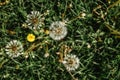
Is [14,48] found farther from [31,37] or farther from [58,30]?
[58,30]

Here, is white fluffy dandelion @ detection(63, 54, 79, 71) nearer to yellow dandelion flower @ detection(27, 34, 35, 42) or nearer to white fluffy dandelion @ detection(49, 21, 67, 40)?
white fluffy dandelion @ detection(49, 21, 67, 40)

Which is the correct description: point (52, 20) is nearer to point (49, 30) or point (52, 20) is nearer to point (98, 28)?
point (49, 30)

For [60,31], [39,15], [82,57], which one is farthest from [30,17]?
[82,57]

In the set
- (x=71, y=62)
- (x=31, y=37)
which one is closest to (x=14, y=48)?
(x=31, y=37)

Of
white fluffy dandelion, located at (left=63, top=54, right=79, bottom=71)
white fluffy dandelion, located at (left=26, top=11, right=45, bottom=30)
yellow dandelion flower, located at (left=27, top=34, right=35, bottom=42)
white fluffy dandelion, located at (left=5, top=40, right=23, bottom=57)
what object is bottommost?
white fluffy dandelion, located at (left=63, top=54, right=79, bottom=71)

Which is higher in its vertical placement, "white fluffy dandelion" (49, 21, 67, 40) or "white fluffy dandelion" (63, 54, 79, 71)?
"white fluffy dandelion" (49, 21, 67, 40)

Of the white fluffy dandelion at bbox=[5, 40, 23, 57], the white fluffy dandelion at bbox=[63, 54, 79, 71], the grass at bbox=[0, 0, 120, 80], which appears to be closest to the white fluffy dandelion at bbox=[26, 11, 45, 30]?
the grass at bbox=[0, 0, 120, 80]
